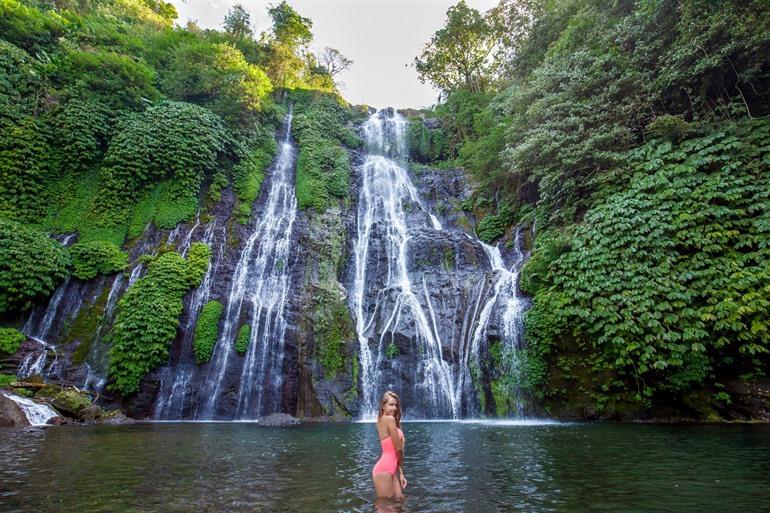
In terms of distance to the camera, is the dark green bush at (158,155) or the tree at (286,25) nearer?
the dark green bush at (158,155)

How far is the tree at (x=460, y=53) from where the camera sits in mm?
30172

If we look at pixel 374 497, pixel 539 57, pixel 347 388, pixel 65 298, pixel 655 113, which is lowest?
pixel 374 497

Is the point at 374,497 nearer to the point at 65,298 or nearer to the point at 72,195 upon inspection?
the point at 65,298

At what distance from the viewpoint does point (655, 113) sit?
573 inches

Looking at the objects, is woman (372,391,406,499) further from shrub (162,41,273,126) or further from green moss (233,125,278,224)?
shrub (162,41,273,126)

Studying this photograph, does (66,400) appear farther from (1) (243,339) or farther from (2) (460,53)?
(2) (460,53)

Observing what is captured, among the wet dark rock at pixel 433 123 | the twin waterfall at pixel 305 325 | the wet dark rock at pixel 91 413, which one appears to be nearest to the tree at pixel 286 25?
the wet dark rock at pixel 433 123

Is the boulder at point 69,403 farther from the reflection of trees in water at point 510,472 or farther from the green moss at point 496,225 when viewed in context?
the green moss at point 496,225

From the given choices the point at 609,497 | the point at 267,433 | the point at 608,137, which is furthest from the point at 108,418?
the point at 608,137

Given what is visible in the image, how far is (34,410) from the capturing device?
10.5 metres

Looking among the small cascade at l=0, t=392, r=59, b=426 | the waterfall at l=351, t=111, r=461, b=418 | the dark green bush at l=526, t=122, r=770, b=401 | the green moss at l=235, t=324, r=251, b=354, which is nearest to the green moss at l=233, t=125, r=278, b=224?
the waterfall at l=351, t=111, r=461, b=418

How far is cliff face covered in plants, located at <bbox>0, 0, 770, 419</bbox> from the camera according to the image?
36.2ft

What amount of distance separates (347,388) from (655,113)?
1512cm

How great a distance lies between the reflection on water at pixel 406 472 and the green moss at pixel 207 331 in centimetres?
522
